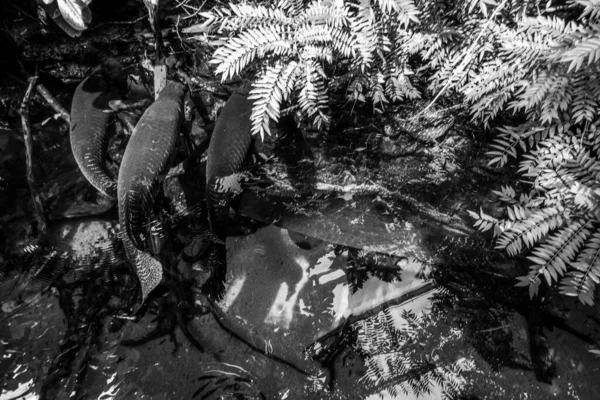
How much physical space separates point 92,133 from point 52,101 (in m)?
0.70

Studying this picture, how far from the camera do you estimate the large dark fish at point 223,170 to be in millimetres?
2541

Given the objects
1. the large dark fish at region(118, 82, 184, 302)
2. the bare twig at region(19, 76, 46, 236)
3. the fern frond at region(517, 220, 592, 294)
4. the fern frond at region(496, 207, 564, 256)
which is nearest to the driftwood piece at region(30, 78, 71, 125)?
the bare twig at region(19, 76, 46, 236)

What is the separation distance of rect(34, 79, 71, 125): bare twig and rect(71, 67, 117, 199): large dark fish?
27 centimetres

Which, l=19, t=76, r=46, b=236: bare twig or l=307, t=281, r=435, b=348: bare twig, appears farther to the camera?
l=19, t=76, r=46, b=236: bare twig

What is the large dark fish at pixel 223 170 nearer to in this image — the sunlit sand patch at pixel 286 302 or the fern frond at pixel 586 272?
the sunlit sand patch at pixel 286 302

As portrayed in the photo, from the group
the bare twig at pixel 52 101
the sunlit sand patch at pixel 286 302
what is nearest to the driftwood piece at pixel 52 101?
the bare twig at pixel 52 101

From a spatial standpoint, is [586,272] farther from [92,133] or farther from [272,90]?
[92,133]

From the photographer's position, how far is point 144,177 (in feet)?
7.89

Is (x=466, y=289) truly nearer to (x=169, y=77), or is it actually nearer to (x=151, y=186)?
(x=151, y=186)

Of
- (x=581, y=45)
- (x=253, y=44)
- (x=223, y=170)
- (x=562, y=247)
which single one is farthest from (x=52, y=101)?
(x=562, y=247)

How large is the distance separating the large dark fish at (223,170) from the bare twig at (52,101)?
59.2 inches

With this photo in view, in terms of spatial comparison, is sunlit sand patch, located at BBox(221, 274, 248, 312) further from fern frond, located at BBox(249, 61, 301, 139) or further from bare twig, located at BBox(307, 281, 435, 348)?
fern frond, located at BBox(249, 61, 301, 139)

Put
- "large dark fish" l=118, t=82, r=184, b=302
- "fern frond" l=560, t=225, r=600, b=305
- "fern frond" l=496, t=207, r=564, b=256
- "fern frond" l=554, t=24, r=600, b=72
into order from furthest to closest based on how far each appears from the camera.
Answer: "large dark fish" l=118, t=82, r=184, b=302, "fern frond" l=496, t=207, r=564, b=256, "fern frond" l=560, t=225, r=600, b=305, "fern frond" l=554, t=24, r=600, b=72

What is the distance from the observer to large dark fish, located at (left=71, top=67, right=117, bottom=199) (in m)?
2.72
